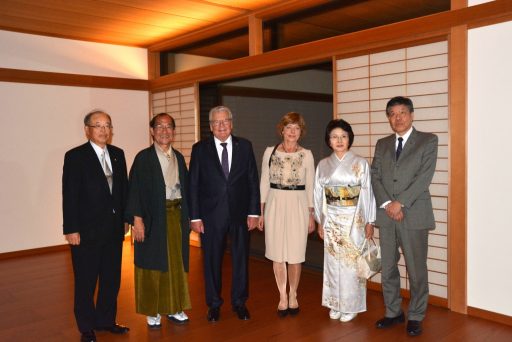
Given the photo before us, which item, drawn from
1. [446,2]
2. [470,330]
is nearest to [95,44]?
[446,2]

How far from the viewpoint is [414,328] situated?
304 cm

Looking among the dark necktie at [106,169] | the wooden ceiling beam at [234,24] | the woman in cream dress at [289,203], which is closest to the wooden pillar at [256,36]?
the wooden ceiling beam at [234,24]

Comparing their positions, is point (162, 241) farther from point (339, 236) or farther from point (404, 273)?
point (404, 273)

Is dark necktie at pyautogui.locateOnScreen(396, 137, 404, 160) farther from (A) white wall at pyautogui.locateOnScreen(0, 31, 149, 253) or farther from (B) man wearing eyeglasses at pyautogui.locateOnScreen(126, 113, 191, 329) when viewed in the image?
(A) white wall at pyautogui.locateOnScreen(0, 31, 149, 253)

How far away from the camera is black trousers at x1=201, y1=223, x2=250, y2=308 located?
3334 millimetres

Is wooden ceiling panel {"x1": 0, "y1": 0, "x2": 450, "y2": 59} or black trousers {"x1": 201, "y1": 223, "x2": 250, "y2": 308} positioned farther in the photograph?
wooden ceiling panel {"x1": 0, "y1": 0, "x2": 450, "y2": 59}

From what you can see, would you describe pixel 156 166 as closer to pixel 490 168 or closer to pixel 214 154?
pixel 214 154

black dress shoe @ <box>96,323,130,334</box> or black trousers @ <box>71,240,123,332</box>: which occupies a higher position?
black trousers @ <box>71,240,123,332</box>

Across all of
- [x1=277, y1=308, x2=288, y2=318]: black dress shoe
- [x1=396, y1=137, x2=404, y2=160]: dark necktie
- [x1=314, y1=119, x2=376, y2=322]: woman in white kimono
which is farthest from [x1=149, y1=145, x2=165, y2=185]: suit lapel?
[x1=396, y1=137, x2=404, y2=160]: dark necktie

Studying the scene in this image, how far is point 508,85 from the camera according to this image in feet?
10.1

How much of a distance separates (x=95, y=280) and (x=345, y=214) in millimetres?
1724

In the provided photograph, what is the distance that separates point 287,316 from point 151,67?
438 centimetres

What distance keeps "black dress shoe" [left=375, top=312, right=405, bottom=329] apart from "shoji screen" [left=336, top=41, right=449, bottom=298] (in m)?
0.51

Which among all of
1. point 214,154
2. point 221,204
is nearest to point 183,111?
point 214,154
